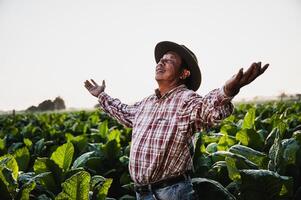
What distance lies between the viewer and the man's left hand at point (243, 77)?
170cm

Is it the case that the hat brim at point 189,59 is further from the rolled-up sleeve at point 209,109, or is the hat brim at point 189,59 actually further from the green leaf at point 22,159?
the green leaf at point 22,159

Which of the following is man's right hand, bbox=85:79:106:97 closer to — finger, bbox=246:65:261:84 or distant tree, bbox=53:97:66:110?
finger, bbox=246:65:261:84

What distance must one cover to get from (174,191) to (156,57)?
119cm

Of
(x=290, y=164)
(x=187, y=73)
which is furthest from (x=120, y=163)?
(x=290, y=164)

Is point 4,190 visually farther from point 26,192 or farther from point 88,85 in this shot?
point 88,85

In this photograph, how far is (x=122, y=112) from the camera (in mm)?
2979

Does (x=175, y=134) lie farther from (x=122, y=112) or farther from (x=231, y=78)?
(x=122, y=112)

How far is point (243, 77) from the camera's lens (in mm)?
1732

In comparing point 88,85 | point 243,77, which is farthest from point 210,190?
point 88,85

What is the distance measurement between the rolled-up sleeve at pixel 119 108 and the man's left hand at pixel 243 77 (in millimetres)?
1166

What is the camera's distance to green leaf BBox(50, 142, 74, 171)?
293 cm

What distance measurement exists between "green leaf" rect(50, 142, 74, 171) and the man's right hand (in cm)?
58

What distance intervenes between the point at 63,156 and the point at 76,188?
108 centimetres

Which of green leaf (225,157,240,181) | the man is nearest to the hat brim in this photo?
the man
